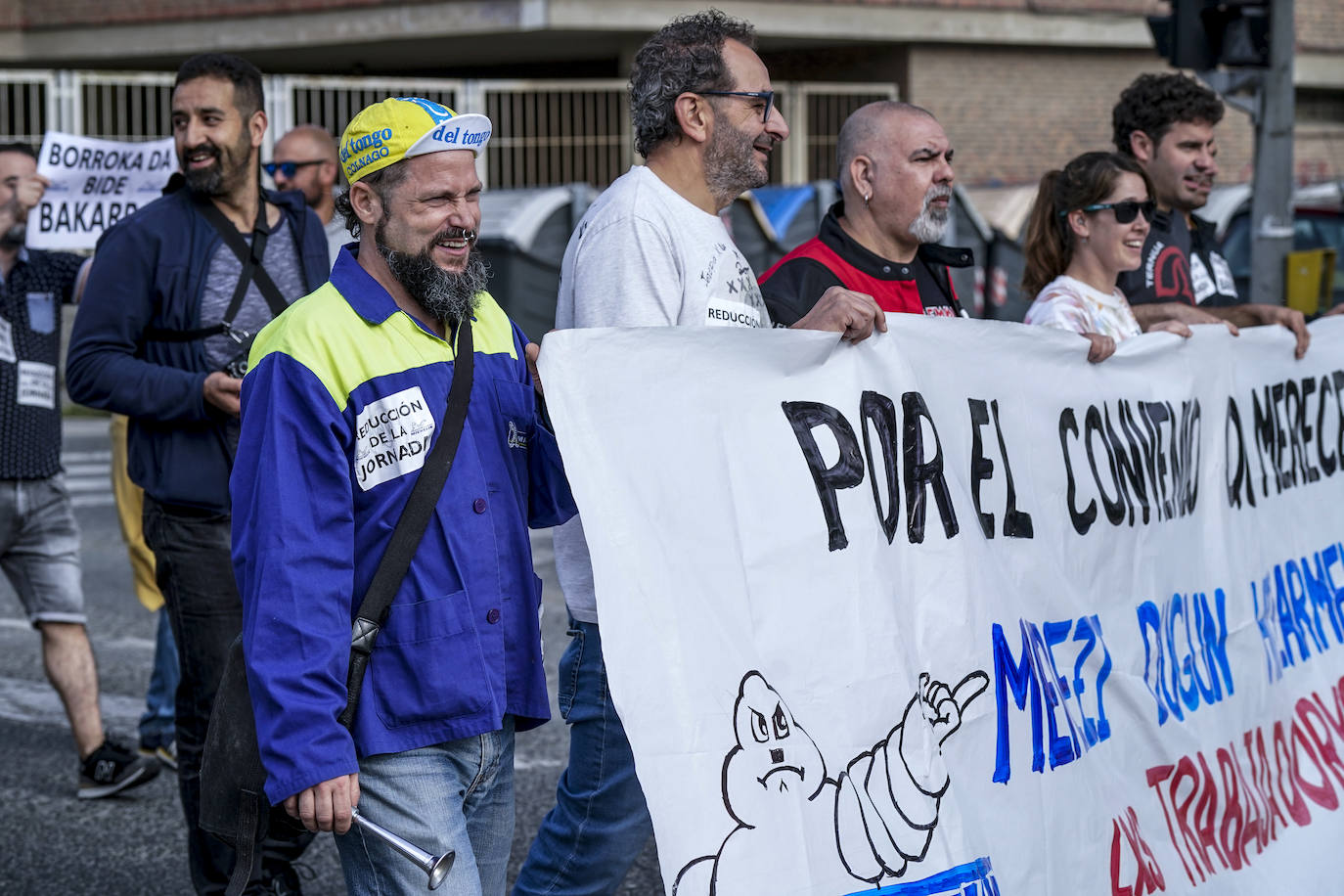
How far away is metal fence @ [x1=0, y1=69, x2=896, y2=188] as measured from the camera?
2120 centimetres

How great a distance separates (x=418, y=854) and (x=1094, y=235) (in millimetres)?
2994

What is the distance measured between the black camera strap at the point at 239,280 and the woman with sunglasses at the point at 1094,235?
202 cm

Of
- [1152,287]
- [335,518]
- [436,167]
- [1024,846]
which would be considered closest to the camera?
[335,518]

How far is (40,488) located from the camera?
571 centimetres

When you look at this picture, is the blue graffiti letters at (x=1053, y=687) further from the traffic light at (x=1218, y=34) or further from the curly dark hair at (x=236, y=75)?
the traffic light at (x=1218, y=34)

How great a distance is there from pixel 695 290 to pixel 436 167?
0.64m

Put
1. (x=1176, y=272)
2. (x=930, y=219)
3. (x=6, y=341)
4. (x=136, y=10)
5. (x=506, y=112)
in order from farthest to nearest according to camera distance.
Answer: (x=136, y=10)
(x=506, y=112)
(x=6, y=341)
(x=1176, y=272)
(x=930, y=219)

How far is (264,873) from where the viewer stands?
404 centimetres

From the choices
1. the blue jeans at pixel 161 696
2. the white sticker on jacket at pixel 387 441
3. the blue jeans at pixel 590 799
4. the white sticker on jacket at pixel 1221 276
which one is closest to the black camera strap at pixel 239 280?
the blue jeans at pixel 590 799

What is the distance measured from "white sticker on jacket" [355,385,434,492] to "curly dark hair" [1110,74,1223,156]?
363cm

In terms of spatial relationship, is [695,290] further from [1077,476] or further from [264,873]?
[264,873]

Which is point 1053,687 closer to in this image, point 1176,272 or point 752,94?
point 752,94

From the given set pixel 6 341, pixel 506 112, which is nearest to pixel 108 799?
pixel 6 341

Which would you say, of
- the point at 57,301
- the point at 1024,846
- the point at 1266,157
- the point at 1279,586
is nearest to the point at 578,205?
the point at 1266,157
